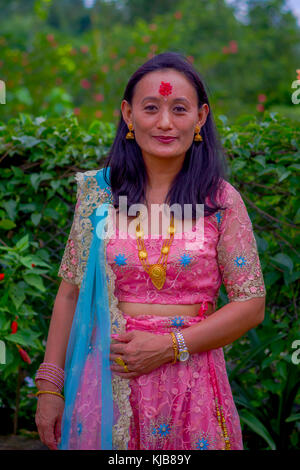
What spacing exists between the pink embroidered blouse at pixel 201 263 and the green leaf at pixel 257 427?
3.34ft

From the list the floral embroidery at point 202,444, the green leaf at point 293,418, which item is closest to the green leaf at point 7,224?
the floral embroidery at point 202,444

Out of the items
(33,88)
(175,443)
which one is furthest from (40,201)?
(33,88)

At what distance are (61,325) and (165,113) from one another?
815mm

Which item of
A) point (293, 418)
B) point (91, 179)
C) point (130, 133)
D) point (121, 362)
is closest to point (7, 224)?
point (91, 179)

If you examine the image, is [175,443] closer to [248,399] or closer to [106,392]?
[106,392]

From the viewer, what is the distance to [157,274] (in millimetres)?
1808

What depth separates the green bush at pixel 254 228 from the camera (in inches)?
102

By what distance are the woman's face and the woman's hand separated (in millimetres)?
610

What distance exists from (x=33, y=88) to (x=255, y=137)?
5826 millimetres

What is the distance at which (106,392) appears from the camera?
68.2 inches

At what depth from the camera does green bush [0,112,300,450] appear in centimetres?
260

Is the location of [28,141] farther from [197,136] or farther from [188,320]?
[188,320]
